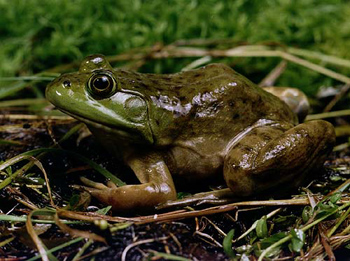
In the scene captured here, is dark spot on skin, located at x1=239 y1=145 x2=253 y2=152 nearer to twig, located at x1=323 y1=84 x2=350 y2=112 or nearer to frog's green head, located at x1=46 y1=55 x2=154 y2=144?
frog's green head, located at x1=46 y1=55 x2=154 y2=144

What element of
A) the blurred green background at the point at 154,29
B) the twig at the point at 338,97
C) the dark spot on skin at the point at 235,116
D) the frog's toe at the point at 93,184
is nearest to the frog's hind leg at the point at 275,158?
the dark spot on skin at the point at 235,116

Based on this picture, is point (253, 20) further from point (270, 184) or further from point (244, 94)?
point (270, 184)

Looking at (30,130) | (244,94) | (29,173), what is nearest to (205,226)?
(244,94)

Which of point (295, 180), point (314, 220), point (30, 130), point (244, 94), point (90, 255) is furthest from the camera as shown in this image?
point (30, 130)

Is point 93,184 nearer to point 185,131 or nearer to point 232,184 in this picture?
point 185,131

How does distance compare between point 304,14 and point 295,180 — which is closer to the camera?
point 295,180

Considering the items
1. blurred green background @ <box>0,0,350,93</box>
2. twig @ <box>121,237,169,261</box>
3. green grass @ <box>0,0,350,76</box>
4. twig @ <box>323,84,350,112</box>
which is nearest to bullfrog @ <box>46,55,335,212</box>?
twig @ <box>121,237,169,261</box>

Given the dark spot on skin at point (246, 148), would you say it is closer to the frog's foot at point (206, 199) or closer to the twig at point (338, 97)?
the frog's foot at point (206, 199)
